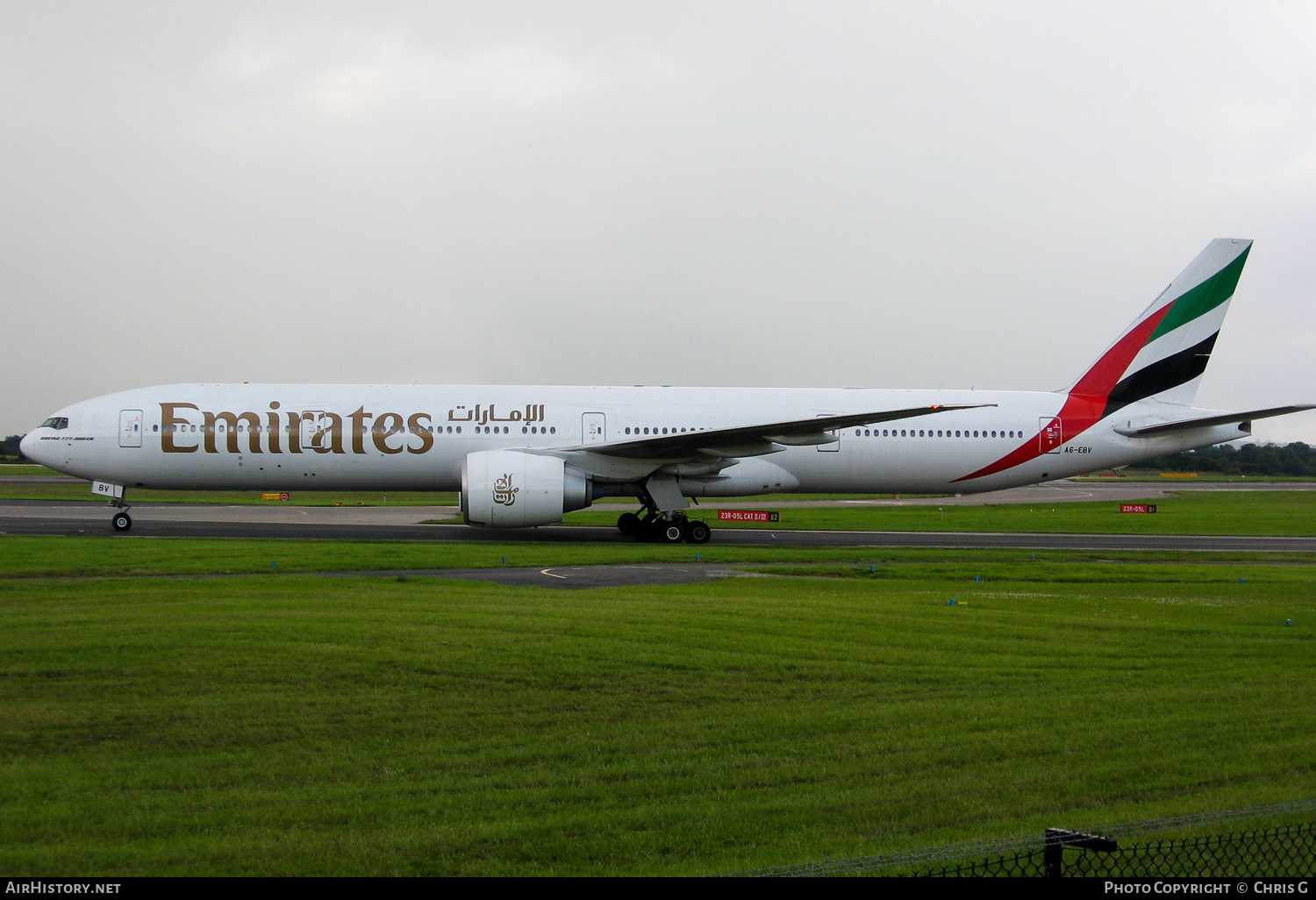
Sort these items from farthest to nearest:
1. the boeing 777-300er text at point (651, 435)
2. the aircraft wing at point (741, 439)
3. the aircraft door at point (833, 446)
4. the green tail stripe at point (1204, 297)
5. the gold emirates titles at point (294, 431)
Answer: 1. the green tail stripe at point (1204, 297)
2. the aircraft door at point (833, 446)
3. the gold emirates titles at point (294, 431)
4. the boeing 777-300er text at point (651, 435)
5. the aircraft wing at point (741, 439)

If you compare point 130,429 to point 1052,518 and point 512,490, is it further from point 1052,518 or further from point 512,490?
point 1052,518

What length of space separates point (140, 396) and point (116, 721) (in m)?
19.7

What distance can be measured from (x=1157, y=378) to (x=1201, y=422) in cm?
217

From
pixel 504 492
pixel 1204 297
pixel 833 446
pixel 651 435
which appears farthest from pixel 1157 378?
pixel 504 492

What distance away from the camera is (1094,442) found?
26719 mm

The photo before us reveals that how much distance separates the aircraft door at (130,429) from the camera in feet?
77.3

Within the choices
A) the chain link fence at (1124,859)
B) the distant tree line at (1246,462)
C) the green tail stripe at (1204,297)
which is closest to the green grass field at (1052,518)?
the green tail stripe at (1204,297)

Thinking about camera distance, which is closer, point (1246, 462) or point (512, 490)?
point (512, 490)

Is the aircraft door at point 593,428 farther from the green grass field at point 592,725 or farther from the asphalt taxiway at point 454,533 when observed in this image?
the green grass field at point 592,725

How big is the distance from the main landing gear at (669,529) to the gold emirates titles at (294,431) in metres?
5.81

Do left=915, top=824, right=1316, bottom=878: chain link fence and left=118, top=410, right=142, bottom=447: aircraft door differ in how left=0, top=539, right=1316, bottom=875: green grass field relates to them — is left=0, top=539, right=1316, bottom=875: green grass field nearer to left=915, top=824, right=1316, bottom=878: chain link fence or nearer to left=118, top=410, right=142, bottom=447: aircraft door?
left=915, top=824, right=1316, bottom=878: chain link fence

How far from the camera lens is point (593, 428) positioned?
81.9 feet
